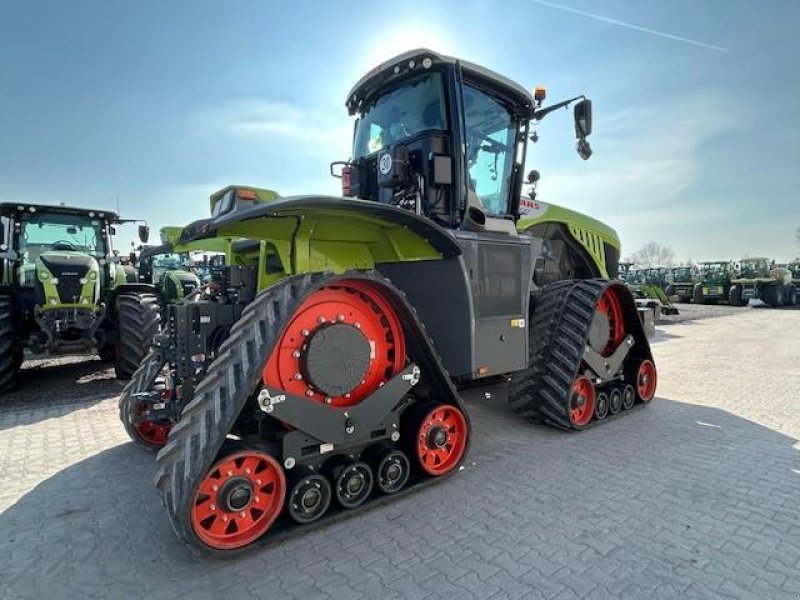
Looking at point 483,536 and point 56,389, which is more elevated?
point 483,536

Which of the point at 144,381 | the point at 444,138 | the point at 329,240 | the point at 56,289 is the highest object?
the point at 444,138

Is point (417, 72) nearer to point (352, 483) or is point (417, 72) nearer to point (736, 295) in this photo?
point (352, 483)

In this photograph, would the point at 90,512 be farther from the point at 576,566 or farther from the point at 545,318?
the point at 545,318

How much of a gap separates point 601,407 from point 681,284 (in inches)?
1133

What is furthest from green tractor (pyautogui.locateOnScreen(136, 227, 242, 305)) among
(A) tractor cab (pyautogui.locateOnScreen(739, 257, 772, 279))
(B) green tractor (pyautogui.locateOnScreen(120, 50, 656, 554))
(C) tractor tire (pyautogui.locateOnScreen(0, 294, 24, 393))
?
(A) tractor cab (pyautogui.locateOnScreen(739, 257, 772, 279))

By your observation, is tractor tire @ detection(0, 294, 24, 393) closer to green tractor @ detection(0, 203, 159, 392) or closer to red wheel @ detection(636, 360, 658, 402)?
green tractor @ detection(0, 203, 159, 392)

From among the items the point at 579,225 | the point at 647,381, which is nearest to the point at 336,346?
the point at 579,225

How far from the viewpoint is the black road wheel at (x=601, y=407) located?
489 cm

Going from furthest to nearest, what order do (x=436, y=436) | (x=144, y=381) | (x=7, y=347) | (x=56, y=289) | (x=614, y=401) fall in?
1. (x=56, y=289)
2. (x=7, y=347)
3. (x=614, y=401)
4. (x=144, y=381)
5. (x=436, y=436)

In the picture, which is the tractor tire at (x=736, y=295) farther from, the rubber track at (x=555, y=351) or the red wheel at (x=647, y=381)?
the rubber track at (x=555, y=351)

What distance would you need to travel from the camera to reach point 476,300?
11.9 ft

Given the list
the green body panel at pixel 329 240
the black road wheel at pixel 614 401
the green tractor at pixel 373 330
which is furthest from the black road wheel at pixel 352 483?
the black road wheel at pixel 614 401

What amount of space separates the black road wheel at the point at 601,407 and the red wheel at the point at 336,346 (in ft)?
9.19

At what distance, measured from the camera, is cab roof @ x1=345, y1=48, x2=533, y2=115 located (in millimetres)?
3789
